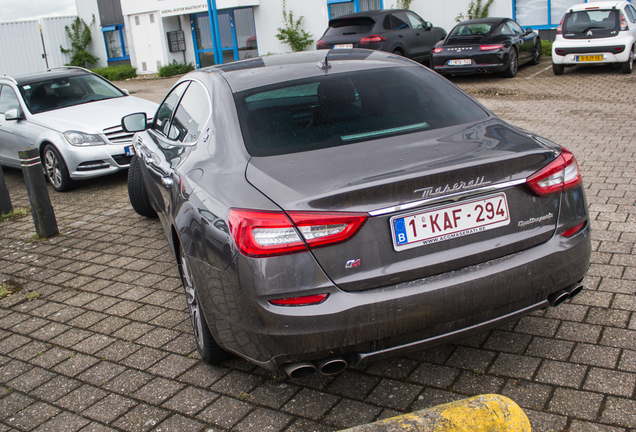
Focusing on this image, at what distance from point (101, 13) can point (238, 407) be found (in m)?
30.7

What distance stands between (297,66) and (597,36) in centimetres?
1236

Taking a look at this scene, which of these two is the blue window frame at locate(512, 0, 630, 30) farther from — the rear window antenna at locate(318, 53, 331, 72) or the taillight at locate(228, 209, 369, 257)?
the taillight at locate(228, 209, 369, 257)

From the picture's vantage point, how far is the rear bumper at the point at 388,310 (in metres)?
2.46

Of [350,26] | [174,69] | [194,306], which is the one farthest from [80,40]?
[194,306]

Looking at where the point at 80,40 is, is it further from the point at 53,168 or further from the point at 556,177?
the point at 556,177

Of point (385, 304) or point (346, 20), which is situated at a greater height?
point (346, 20)

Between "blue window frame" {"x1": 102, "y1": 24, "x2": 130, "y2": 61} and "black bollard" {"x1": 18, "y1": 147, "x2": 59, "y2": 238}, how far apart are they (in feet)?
83.1

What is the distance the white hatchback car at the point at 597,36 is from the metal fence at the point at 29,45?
23.6m

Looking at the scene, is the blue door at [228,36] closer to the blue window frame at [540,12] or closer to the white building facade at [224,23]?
the white building facade at [224,23]

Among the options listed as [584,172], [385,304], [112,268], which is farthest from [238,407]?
[584,172]

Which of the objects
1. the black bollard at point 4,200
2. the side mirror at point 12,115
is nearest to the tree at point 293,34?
the side mirror at point 12,115

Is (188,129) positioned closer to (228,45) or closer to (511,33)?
(511,33)

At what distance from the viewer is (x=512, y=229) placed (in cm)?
266

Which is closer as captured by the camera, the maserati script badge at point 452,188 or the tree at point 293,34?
the maserati script badge at point 452,188
